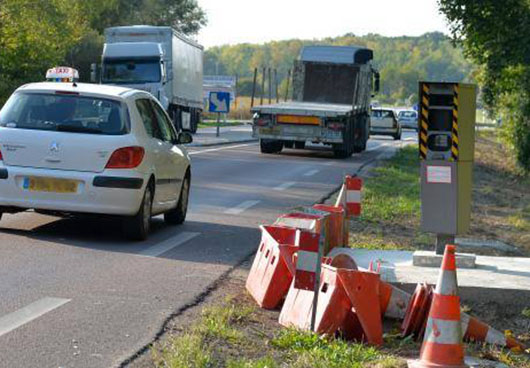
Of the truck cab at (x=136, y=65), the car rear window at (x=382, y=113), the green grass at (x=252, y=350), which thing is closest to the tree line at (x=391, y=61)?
the car rear window at (x=382, y=113)

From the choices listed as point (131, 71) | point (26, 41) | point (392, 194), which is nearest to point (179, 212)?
point (392, 194)

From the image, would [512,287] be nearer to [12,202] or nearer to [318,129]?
[12,202]

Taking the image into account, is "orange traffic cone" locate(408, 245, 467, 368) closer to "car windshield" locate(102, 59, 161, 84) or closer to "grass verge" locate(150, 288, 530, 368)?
"grass verge" locate(150, 288, 530, 368)

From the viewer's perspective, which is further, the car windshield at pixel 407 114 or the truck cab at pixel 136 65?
the car windshield at pixel 407 114

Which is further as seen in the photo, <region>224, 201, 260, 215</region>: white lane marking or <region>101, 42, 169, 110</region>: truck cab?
<region>101, 42, 169, 110</region>: truck cab

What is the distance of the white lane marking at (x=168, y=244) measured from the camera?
442 inches

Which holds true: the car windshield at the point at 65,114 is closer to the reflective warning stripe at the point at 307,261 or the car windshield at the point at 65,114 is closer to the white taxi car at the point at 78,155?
the white taxi car at the point at 78,155

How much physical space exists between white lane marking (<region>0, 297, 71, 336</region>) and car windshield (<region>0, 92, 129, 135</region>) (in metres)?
3.87

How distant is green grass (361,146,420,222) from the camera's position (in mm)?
16984

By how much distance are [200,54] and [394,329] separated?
46579 millimetres

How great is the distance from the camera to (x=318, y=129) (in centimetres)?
3250

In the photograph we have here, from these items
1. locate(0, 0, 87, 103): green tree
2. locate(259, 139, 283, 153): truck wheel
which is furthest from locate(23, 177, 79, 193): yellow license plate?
locate(0, 0, 87, 103): green tree

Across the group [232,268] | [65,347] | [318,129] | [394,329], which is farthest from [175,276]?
[318,129]

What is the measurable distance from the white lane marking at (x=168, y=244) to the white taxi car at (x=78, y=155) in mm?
293
